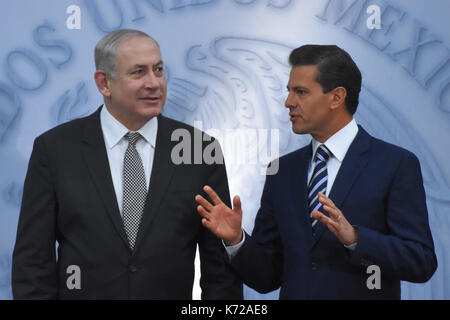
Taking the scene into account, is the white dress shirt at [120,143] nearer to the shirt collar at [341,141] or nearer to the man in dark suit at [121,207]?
the man in dark suit at [121,207]

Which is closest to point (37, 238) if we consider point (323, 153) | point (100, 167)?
point (100, 167)

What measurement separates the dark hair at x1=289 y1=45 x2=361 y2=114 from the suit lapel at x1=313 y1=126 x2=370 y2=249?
18 centimetres

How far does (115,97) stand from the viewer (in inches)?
112

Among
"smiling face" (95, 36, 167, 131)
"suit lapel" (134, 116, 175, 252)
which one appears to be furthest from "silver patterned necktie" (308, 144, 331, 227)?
"smiling face" (95, 36, 167, 131)

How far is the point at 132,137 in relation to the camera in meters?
2.82

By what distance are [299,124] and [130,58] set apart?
→ 0.69 meters

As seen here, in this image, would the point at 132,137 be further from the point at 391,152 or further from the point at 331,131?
the point at 391,152

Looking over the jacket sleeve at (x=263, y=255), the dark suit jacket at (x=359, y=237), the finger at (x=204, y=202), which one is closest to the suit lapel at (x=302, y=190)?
the dark suit jacket at (x=359, y=237)

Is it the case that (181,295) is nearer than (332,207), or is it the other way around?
(332,207)

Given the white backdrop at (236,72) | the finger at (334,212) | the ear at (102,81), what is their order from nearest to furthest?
the finger at (334,212) → the ear at (102,81) → the white backdrop at (236,72)

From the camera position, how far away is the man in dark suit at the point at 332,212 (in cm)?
258
